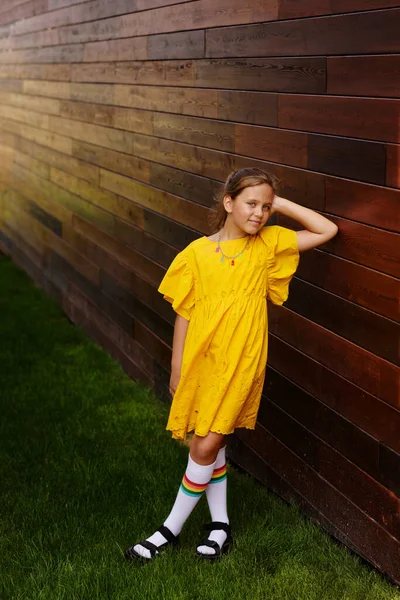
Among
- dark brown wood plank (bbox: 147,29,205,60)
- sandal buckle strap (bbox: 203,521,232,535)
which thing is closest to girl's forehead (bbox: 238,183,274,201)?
sandal buckle strap (bbox: 203,521,232,535)

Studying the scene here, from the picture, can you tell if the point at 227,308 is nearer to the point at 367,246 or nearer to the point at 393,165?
the point at 367,246

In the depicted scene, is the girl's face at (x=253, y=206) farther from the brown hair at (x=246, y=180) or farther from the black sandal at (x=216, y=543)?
the black sandal at (x=216, y=543)

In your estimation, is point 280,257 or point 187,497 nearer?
point 280,257

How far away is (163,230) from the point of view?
17.6 feet

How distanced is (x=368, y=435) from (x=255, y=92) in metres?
1.53

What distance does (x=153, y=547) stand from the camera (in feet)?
11.6

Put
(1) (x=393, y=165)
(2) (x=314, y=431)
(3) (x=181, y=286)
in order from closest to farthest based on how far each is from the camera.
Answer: (1) (x=393, y=165) < (3) (x=181, y=286) < (2) (x=314, y=431)

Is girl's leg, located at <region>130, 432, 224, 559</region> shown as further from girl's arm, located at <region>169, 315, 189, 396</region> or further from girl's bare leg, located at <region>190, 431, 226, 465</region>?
girl's arm, located at <region>169, 315, 189, 396</region>

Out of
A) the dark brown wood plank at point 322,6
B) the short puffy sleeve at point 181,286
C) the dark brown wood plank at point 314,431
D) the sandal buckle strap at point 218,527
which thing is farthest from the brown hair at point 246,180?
the sandal buckle strap at point 218,527

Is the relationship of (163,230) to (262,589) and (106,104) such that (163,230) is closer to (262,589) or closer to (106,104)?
(106,104)

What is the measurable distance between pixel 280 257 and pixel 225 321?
12.3 inches

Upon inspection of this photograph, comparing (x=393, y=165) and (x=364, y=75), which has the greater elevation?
(x=364, y=75)

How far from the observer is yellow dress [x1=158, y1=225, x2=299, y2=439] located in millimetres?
3422

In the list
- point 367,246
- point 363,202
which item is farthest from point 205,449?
point 363,202
